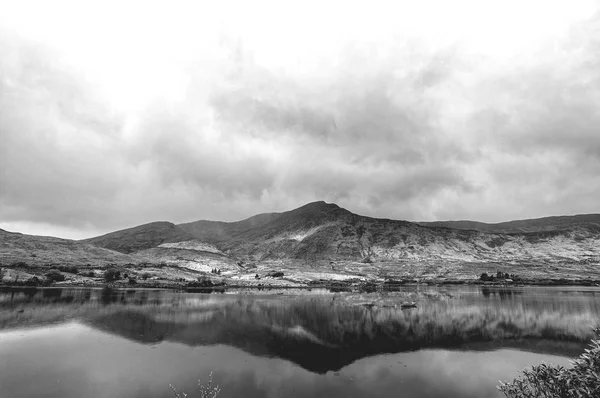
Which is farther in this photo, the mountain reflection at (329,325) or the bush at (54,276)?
the bush at (54,276)

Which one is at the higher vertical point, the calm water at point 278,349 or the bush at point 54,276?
the bush at point 54,276

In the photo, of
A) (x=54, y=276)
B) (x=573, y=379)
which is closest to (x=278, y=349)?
(x=573, y=379)

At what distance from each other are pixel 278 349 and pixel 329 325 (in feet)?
72.8

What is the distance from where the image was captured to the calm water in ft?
119

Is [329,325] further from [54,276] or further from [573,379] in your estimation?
[54,276]

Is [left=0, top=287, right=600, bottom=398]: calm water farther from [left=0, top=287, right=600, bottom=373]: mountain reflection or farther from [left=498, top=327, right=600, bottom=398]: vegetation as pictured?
[left=498, top=327, right=600, bottom=398]: vegetation

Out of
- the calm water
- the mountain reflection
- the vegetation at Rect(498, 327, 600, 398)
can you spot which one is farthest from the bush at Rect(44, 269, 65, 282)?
the vegetation at Rect(498, 327, 600, 398)

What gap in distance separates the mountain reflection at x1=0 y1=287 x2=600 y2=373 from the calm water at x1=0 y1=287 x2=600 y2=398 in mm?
236

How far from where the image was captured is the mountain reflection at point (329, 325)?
55716 mm

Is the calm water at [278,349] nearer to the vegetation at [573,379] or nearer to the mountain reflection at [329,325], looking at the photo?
the mountain reflection at [329,325]

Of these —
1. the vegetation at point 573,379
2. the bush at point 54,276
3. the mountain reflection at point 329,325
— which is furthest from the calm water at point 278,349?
the bush at point 54,276

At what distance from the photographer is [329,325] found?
7344 cm

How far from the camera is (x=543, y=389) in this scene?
19234mm

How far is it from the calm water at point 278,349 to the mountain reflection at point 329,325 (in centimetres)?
24
